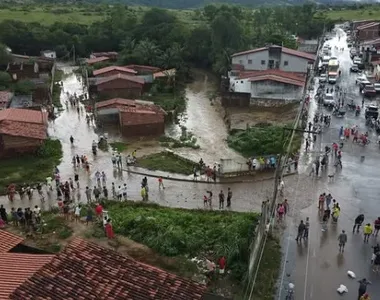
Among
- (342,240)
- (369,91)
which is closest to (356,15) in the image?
(369,91)

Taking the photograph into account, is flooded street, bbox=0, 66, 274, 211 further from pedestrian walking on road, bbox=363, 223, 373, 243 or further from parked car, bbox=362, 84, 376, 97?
parked car, bbox=362, 84, 376, 97

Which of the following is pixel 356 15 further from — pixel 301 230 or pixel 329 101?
pixel 301 230

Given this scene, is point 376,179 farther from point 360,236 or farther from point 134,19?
point 134,19

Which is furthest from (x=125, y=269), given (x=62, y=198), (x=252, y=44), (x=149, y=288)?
(x=252, y=44)

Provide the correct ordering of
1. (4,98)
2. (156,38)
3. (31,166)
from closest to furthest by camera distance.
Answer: (31,166), (4,98), (156,38)

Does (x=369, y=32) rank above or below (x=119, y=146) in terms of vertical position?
above

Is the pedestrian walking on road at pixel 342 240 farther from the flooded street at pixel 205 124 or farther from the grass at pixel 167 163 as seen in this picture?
the flooded street at pixel 205 124

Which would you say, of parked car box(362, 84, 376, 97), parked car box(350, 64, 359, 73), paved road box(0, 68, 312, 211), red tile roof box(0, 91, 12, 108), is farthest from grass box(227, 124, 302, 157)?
parked car box(350, 64, 359, 73)

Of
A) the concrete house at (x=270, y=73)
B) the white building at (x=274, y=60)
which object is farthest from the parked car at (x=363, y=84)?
the white building at (x=274, y=60)
